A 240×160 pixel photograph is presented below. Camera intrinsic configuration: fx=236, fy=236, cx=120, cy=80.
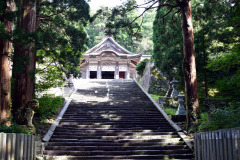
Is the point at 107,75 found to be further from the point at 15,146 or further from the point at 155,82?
the point at 15,146

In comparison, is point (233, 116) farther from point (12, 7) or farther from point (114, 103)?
point (114, 103)

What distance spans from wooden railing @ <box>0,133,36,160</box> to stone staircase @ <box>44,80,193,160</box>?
2261 mm

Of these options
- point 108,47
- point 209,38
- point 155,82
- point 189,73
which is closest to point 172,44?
point 209,38

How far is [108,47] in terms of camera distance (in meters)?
27.3

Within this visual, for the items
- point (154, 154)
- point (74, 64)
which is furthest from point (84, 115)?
point (154, 154)

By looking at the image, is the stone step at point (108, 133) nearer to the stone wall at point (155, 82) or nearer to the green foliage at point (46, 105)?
the green foliage at point (46, 105)

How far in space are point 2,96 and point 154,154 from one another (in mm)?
4573

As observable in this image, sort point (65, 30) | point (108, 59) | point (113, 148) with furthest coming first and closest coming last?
point (108, 59)
point (65, 30)
point (113, 148)

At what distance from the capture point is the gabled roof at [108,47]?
27.1 meters

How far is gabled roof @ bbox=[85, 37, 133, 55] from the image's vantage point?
27141mm

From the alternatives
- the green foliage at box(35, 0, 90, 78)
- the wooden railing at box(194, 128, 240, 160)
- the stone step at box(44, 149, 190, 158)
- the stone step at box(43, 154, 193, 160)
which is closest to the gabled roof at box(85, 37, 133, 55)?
the green foliage at box(35, 0, 90, 78)

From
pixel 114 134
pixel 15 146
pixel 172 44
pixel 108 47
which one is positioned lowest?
pixel 114 134

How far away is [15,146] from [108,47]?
24.0 metres

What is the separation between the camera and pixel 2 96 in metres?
6.19
